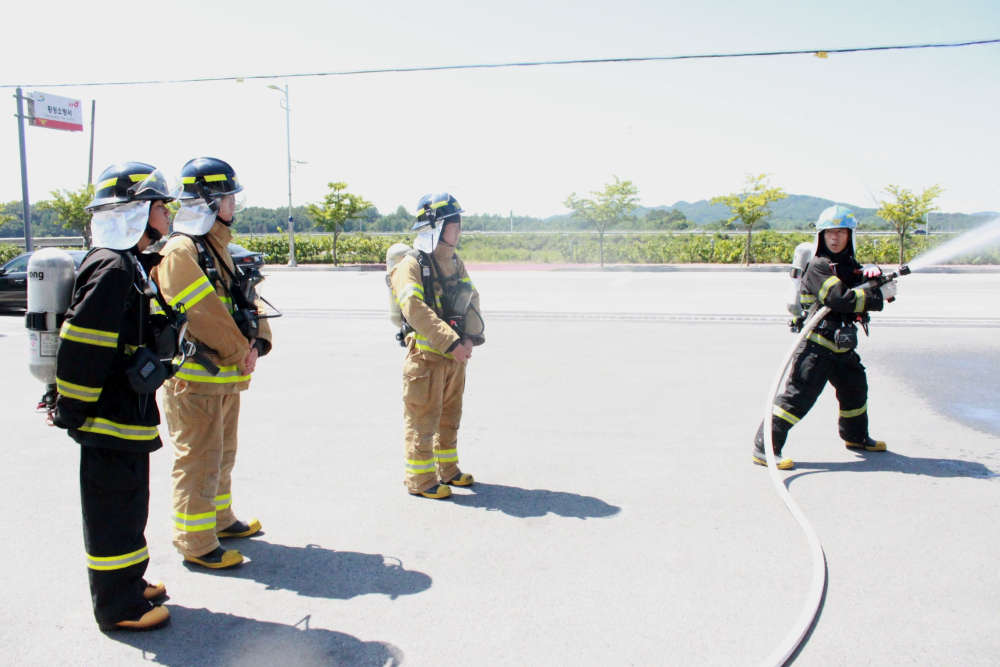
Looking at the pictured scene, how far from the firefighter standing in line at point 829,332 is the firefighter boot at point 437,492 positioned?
7.49 feet

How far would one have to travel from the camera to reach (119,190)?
2.89 m

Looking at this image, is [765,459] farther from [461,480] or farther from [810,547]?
[461,480]

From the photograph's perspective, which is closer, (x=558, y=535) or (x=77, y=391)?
(x=77, y=391)

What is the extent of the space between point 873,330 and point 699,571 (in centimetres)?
942

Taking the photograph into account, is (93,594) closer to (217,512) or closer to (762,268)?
(217,512)

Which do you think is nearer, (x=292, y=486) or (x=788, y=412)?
(x=292, y=486)

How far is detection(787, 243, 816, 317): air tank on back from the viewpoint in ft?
16.9

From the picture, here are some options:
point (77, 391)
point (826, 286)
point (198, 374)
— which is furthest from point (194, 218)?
point (826, 286)

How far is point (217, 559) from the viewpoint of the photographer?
3.36m

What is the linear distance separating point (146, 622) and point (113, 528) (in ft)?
1.41

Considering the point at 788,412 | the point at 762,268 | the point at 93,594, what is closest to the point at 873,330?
the point at 788,412

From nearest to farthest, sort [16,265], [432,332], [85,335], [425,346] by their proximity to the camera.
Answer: [85,335]
[432,332]
[425,346]
[16,265]

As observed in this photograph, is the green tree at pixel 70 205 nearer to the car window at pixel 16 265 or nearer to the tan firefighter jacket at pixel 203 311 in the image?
the car window at pixel 16 265

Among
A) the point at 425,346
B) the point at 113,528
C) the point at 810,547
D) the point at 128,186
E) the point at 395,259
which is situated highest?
the point at 128,186
